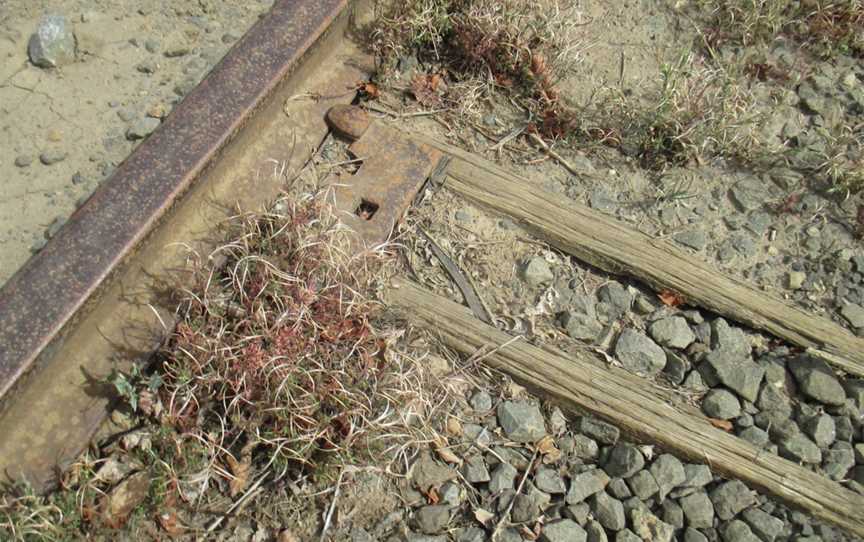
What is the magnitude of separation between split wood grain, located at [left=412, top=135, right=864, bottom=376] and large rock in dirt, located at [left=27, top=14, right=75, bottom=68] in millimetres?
1619

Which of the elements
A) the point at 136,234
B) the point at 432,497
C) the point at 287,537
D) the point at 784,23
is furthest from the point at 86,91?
the point at 784,23

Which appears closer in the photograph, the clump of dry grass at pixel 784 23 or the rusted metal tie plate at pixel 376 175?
the rusted metal tie plate at pixel 376 175

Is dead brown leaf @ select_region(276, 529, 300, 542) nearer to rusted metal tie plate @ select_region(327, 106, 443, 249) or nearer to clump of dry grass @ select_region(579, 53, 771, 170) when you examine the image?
rusted metal tie plate @ select_region(327, 106, 443, 249)

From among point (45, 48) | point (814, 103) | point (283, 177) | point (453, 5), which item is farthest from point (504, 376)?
point (45, 48)

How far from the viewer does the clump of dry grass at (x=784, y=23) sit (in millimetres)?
3764

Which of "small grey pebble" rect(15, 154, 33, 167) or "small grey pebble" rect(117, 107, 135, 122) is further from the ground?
"small grey pebble" rect(117, 107, 135, 122)

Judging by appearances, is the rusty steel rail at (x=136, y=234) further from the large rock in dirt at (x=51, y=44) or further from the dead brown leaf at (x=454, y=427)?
the dead brown leaf at (x=454, y=427)

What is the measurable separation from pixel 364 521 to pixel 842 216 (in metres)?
2.27

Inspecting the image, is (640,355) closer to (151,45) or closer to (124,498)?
(124,498)

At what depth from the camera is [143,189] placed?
8.84 ft

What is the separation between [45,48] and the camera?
3381 mm

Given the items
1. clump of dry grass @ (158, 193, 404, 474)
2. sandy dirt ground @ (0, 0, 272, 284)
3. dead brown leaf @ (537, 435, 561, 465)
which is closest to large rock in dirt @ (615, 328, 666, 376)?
Result: dead brown leaf @ (537, 435, 561, 465)

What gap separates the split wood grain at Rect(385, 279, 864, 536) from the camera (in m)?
2.60

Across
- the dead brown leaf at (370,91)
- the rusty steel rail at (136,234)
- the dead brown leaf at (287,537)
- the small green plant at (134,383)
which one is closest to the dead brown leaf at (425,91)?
the dead brown leaf at (370,91)
